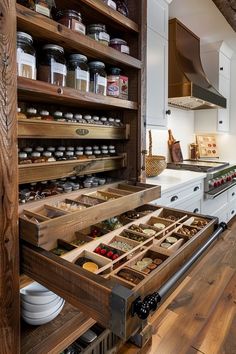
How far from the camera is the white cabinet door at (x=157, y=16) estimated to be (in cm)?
200

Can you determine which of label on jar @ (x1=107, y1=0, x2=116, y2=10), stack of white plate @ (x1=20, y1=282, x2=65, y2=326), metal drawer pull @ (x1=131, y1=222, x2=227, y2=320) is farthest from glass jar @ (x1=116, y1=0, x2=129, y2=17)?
stack of white plate @ (x1=20, y1=282, x2=65, y2=326)

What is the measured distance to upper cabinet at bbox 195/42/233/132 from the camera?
11.8 feet

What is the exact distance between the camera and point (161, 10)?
2146 millimetres

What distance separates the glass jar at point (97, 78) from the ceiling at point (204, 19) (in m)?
1.67

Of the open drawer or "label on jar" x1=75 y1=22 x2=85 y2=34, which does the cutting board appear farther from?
"label on jar" x1=75 y1=22 x2=85 y2=34

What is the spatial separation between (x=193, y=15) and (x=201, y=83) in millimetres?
691

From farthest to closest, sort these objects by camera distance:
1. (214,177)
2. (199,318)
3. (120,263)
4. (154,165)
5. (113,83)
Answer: (214,177) < (154,165) < (199,318) < (113,83) < (120,263)

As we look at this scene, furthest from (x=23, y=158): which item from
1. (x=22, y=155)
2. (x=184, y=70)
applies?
Answer: (x=184, y=70)

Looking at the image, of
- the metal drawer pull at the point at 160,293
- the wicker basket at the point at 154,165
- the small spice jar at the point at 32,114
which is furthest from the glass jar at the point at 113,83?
the wicker basket at the point at 154,165

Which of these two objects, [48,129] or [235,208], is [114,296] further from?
[235,208]

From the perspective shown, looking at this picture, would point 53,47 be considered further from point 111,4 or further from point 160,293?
point 160,293

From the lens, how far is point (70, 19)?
1098 millimetres

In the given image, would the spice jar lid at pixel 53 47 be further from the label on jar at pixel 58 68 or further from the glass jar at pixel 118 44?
the glass jar at pixel 118 44

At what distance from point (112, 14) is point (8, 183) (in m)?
0.94
